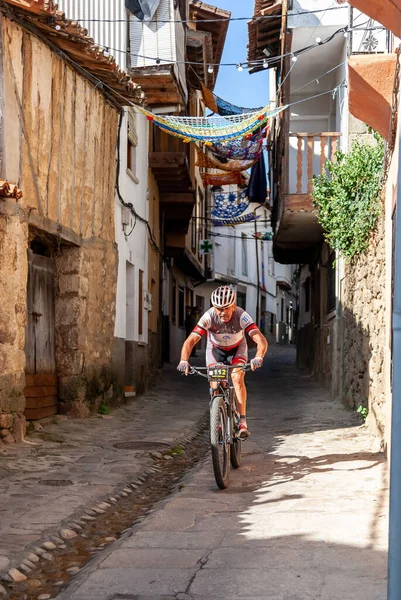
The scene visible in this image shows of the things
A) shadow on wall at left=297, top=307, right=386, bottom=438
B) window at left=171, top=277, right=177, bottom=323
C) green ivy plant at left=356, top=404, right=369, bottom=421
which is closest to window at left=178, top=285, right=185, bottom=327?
window at left=171, top=277, right=177, bottom=323

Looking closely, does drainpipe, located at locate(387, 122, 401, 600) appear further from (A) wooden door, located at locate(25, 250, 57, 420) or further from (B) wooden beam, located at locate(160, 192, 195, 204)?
(B) wooden beam, located at locate(160, 192, 195, 204)

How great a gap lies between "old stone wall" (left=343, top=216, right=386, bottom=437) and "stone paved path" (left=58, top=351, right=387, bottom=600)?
3.47ft

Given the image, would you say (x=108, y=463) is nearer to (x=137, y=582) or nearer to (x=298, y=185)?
(x=137, y=582)

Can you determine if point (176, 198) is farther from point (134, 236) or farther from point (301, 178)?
point (301, 178)

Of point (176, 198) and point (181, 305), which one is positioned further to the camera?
point (181, 305)

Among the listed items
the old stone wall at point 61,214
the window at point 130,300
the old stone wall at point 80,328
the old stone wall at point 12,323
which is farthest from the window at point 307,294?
the old stone wall at point 12,323

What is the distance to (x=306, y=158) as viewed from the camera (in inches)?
631

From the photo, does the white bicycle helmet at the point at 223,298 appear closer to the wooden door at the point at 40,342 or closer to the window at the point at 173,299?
the wooden door at the point at 40,342

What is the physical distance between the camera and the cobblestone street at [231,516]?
3824 millimetres

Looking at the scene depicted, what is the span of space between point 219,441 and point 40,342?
16.7 feet

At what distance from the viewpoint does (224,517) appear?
17.7 feet

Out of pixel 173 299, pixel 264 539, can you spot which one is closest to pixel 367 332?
pixel 264 539

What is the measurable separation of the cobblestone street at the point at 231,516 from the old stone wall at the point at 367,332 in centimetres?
49

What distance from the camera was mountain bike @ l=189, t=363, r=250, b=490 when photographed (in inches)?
247
